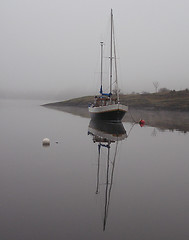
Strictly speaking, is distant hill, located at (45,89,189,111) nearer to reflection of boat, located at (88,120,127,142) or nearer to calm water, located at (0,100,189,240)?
reflection of boat, located at (88,120,127,142)

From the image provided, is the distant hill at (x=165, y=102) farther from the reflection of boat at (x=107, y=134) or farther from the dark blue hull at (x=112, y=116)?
the reflection of boat at (x=107, y=134)

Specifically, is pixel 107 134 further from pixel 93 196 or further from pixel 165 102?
pixel 165 102

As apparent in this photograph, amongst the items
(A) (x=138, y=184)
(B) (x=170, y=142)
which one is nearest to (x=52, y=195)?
(A) (x=138, y=184)

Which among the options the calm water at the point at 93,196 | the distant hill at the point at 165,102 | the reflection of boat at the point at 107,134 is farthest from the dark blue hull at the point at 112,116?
the distant hill at the point at 165,102

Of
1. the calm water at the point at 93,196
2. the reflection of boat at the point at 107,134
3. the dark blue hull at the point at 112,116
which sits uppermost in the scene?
the dark blue hull at the point at 112,116

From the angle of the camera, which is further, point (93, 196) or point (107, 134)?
point (107, 134)

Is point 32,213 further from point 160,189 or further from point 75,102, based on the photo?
point 75,102

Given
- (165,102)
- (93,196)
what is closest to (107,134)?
(93,196)

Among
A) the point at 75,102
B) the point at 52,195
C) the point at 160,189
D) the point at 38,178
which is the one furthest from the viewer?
the point at 75,102

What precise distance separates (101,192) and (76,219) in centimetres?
257

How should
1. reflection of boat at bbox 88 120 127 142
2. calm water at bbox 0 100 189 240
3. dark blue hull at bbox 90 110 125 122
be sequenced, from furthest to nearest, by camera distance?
dark blue hull at bbox 90 110 125 122 < reflection of boat at bbox 88 120 127 142 < calm water at bbox 0 100 189 240

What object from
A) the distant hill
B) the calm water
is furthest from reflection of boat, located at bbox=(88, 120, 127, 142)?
the distant hill

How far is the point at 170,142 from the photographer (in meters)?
23.2

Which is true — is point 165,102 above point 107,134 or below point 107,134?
above
